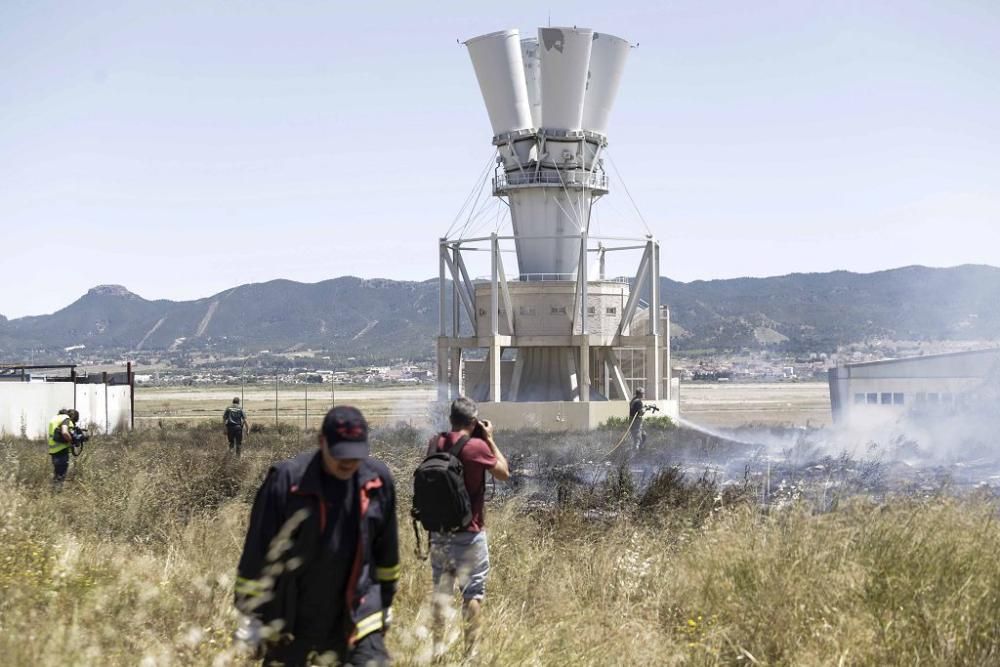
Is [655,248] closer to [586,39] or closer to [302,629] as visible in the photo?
[586,39]

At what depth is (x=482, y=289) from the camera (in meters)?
40.8

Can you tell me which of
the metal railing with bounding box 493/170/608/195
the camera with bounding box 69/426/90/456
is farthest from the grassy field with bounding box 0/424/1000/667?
the metal railing with bounding box 493/170/608/195

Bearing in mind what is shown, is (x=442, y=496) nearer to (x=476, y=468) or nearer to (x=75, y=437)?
(x=476, y=468)

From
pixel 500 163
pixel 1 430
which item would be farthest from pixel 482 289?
pixel 1 430

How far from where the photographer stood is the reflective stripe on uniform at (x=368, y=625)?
17.0 feet

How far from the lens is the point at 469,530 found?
739 centimetres

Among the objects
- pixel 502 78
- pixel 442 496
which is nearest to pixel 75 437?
pixel 442 496

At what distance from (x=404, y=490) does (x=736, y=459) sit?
1280 cm

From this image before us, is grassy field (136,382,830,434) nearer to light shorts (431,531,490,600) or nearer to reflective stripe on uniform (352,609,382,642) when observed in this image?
light shorts (431,531,490,600)

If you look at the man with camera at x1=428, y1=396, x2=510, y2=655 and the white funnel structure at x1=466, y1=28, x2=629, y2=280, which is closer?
the man with camera at x1=428, y1=396, x2=510, y2=655

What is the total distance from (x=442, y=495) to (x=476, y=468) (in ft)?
1.28

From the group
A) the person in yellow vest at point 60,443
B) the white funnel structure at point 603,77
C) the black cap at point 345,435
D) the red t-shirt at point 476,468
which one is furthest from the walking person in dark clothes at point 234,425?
the white funnel structure at point 603,77

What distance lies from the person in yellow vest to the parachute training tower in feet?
76.7

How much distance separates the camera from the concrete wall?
3102 centimetres
